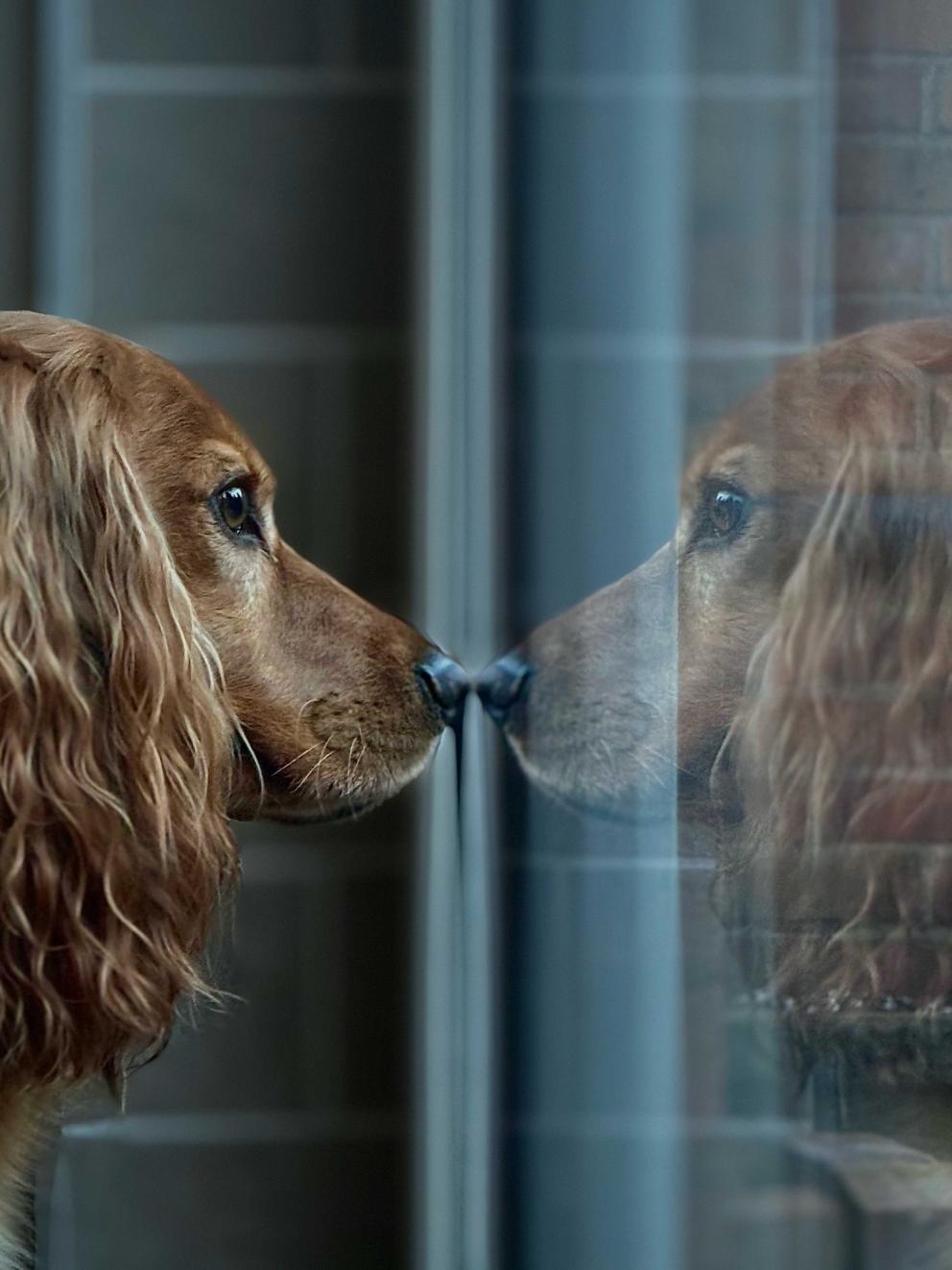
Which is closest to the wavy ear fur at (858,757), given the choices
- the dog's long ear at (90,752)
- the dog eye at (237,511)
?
the dog's long ear at (90,752)

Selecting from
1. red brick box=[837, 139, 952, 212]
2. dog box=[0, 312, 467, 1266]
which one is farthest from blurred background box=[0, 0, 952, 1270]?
dog box=[0, 312, 467, 1266]

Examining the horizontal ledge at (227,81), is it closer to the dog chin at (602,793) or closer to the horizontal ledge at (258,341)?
the horizontal ledge at (258,341)

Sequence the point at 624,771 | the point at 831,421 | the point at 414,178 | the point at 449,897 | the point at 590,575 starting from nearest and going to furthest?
the point at 831,421 → the point at 624,771 → the point at 590,575 → the point at 449,897 → the point at 414,178

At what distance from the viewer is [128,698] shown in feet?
3.21

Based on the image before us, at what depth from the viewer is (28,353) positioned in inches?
40.2

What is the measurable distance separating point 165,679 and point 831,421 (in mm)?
580

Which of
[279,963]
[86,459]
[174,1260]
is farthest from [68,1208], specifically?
[86,459]

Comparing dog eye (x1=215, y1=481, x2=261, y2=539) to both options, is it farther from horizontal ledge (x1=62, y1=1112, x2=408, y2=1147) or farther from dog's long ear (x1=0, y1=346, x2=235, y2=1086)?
horizontal ledge (x1=62, y1=1112, x2=408, y2=1147)

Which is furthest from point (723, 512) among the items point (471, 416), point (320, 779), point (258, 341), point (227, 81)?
point (227, 81)

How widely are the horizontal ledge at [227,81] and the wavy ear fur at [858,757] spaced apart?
155 cm

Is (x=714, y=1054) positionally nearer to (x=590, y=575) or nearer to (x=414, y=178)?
(x=590, y=575)

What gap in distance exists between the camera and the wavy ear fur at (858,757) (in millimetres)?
480

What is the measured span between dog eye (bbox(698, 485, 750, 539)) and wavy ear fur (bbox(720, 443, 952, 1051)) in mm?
96

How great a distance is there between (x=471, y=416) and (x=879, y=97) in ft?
3.91
